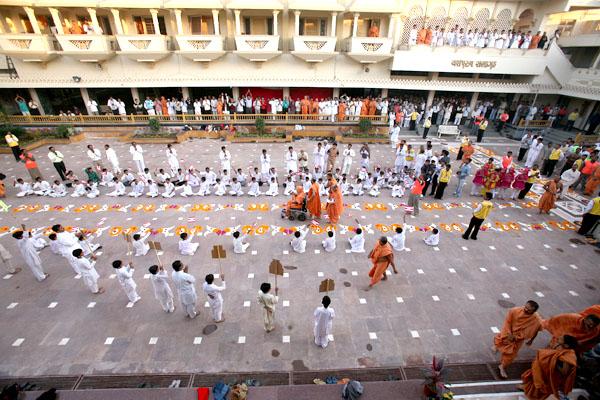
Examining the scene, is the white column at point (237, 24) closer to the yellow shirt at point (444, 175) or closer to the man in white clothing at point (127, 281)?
the yellow shirt at point (444, 175)

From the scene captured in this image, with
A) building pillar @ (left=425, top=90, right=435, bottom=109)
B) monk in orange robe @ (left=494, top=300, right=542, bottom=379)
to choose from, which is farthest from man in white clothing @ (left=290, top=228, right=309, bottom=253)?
building pillar @ (left=425, top=90, right=435, bottom=109)

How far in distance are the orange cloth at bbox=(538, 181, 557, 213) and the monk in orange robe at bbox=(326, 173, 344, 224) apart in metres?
7.66

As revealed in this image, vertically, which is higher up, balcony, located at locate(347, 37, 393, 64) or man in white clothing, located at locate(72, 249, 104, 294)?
balcony, located at locate(347, 37, 393, 64)

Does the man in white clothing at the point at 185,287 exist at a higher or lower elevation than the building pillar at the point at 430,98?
lower

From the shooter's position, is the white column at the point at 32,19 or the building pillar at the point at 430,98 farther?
the building pillar at the point at 430,98

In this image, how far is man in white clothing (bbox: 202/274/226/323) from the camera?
5628 mm

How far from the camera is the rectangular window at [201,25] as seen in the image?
762 inches

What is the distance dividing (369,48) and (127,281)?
19.3m

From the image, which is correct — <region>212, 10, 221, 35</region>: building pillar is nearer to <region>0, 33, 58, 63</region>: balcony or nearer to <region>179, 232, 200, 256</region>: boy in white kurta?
<region>0, 33, 58, 63</region>: balcony

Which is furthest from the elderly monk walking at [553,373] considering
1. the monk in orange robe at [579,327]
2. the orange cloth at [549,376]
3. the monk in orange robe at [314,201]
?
the monk in orange robe at [314,201]

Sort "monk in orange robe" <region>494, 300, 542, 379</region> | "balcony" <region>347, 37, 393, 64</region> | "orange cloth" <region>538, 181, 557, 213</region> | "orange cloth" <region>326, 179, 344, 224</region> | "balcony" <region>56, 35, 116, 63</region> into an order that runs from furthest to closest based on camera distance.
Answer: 1. "balcony" <region>347, 37, 393, 64</region>
2. "balcony" <region>56, 35, 116, 63</region>
3. "orange cloth" <region>538, 181, 557, 213</region>
4. "orange cloth" <region>326, 179, 344, 224</region>
5. "monk in orange robe" <region>494, 300, 542, 379</region>

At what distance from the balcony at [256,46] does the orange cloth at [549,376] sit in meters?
19.5

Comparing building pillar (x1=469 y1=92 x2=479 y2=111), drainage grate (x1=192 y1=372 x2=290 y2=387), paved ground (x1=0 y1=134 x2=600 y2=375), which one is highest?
building pillar (x1=469 y1=92 x2=479 y2=111)

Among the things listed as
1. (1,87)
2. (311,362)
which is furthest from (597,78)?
(1,87)
